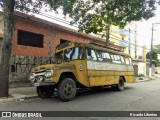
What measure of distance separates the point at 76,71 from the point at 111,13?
3.85 metres

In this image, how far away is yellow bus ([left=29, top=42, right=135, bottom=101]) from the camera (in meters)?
9.61

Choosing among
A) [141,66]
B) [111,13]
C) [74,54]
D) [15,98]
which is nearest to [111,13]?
[111,13]

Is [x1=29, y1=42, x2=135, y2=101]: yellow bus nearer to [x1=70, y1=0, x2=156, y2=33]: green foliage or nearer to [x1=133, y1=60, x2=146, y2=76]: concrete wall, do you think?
[x1=70, y1=0, x2=156, y2=33]: green foliage

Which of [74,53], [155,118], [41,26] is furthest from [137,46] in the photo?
[155,118]

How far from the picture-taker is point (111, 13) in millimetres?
11859

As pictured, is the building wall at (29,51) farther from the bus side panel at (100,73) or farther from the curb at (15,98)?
the bus side panel at (100,73)

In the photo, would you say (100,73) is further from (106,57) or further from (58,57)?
(58,57)

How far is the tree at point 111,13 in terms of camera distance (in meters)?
9.96

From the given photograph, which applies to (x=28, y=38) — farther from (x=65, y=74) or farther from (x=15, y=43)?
(x=65, y=74)

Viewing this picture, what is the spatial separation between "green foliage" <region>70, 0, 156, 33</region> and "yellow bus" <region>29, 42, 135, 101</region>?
1.94m

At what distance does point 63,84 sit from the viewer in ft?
31.7

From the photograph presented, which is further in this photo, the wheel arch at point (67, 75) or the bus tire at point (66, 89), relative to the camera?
the wheel arch at point (67, 75)

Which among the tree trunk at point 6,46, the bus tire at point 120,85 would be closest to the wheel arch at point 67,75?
the tree trunk at point 6,46

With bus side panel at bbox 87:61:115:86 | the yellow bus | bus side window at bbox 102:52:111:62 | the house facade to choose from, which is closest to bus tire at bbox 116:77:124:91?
the yellow bus
